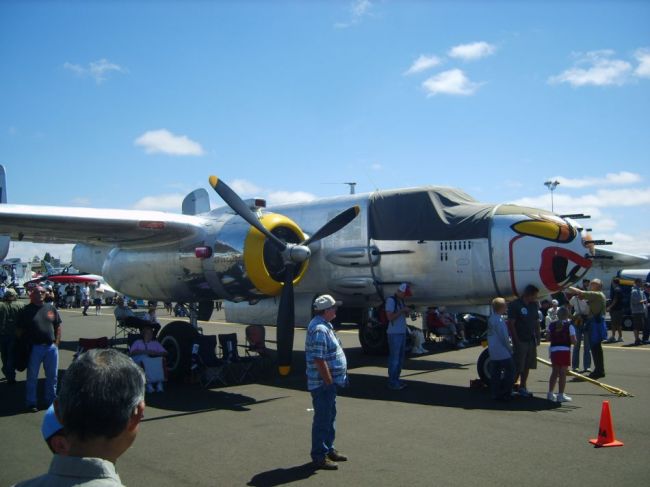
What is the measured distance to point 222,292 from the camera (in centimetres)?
1112

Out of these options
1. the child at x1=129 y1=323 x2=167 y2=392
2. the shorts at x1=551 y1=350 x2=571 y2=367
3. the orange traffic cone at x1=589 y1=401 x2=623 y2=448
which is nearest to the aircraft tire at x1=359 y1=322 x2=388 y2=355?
the child at x1=129 y1=323 x2=167 y2=392

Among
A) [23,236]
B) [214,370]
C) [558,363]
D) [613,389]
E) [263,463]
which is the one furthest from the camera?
[23,236]

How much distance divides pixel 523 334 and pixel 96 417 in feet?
27.0

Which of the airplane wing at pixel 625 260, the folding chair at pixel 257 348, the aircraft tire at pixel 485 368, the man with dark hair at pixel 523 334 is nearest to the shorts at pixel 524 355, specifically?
the man with dark hair at pixel 523 334

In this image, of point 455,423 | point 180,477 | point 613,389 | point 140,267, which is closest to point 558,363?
point 613,389

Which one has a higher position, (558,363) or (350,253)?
(350,253)

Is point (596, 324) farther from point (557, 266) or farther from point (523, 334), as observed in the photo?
point (523, 334)

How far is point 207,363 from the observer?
10781mm

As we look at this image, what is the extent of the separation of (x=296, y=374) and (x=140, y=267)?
13.7ft

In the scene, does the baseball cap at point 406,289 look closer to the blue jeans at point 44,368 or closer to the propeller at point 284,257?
the propeller at point 284,257

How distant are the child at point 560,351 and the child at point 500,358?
575 mm

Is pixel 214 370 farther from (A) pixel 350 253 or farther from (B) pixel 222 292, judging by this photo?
(A) pixel 350 253

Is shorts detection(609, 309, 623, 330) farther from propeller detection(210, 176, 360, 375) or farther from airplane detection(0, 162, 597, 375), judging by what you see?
propeller detection(210, 176, 360, 375)

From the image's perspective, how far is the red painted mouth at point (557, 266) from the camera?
10250 mm
